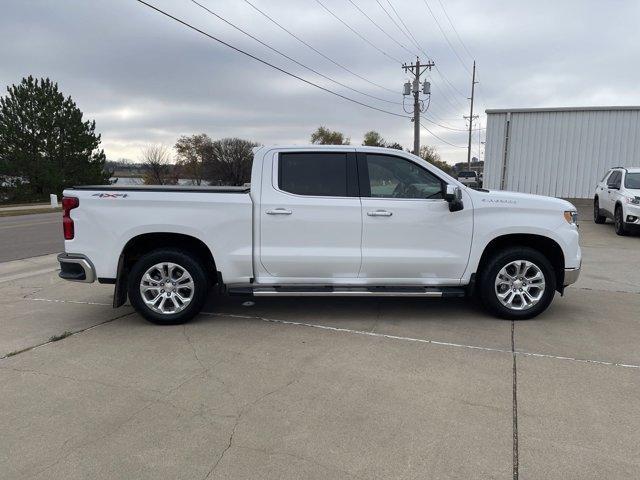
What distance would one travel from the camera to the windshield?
12367 millimetres

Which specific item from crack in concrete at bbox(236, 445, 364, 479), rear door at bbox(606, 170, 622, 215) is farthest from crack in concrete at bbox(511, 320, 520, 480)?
rear door at bbox(606, 170, 622, 215)

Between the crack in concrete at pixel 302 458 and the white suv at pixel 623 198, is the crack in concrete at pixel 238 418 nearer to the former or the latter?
the crack in concrete at pixel 302 458

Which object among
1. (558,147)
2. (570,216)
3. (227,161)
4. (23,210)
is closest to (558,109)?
(558,147)

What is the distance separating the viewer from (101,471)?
9.05 ft

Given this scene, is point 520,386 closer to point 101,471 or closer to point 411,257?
point 411,257

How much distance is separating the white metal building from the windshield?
5.32 meters

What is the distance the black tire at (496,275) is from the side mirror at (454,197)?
2.46 ft

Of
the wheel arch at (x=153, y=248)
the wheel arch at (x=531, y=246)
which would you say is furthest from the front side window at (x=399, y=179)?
the wheel arch at (x=153, y=248)

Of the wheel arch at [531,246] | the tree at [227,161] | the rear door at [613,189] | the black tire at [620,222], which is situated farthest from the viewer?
the tree at [227,161]

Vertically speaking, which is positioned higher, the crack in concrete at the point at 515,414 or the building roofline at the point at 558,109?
the building roofline at the point at 558,109

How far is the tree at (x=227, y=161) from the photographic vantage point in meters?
73.0

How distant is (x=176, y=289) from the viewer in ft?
17.3

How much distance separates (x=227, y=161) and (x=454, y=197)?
7551 cm

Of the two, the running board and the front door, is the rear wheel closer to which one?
the front door
